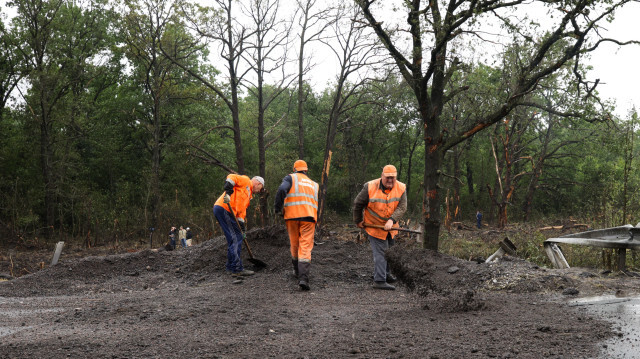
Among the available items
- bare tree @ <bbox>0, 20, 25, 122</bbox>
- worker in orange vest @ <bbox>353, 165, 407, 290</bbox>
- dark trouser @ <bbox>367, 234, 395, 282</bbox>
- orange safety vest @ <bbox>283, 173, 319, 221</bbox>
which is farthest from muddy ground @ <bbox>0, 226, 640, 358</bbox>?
bare tree @ <bbox>0, 20, 25, 122</bbox>

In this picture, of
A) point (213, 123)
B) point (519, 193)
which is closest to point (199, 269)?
point (213, 123)

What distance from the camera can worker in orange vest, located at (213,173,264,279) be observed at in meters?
8.97

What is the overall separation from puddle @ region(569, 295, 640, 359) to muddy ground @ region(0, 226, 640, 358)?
0.12m

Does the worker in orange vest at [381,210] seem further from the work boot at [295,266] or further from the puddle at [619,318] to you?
the puddle at [619,318]

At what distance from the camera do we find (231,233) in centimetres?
906

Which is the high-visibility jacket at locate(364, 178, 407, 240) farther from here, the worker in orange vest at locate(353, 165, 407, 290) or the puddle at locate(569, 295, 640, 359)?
the puddle at locate(569, 295, 640, 359)

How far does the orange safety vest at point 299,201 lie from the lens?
782 centimetres

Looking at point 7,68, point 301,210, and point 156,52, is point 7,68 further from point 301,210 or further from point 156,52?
point 301,210

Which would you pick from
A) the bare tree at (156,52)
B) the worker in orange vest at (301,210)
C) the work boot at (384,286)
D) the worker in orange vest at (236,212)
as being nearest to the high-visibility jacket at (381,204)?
the work boot at (384,286)

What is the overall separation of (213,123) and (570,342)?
30060 millimetres

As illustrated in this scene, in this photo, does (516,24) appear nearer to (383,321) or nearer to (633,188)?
(633,188)

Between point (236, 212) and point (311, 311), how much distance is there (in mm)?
3534

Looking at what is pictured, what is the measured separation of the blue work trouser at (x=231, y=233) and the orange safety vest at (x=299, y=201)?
1.58 m

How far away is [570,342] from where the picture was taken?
13.5ft
